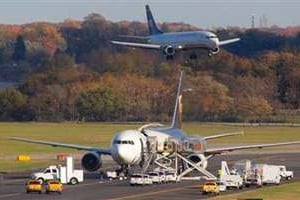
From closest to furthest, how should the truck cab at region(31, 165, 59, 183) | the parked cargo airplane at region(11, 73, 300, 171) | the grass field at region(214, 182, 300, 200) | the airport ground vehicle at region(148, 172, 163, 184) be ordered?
1. the grass field at region(214, 182, 300, 200)
2. the truck cab at region(31, 165, 59, 183)
3. the airport ground vehicle at region(148, 172, 163, 184)
4. the parked cargo airplane at region(11, 73, 300, 171)

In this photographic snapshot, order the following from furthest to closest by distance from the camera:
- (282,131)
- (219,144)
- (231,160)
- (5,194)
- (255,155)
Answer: (282,131) < (219,144) < (255,155) < (231,160) < (5,194)

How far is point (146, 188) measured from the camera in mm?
78750

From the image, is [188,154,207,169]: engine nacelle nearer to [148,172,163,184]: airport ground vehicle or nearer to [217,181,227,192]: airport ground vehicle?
[148,172,163,184]: airport ground vehicle

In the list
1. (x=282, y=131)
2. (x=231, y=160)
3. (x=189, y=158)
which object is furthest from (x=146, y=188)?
(x=282, y=131)

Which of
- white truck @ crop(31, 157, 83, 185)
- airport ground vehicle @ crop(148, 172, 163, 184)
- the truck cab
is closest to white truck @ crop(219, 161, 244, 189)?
airport ground vehicle @ crop(148, 172, 163, 184)

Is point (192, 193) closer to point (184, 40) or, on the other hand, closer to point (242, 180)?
point (242, 180)

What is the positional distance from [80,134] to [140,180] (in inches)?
3041

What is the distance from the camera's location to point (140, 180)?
3201 inches

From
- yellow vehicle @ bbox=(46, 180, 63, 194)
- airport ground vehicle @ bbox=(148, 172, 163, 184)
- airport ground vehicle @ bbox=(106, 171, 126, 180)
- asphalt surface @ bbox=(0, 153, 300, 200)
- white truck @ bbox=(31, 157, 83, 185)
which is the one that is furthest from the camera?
airport ground vehicle @ bbox=(106, 171, 126, 180)

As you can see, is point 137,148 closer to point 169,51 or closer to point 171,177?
point 171,177

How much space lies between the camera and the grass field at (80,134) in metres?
126

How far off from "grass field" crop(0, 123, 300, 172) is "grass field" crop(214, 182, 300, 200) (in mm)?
30152

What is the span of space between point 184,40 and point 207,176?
84.1 m

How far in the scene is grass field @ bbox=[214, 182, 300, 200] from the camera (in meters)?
70.8
